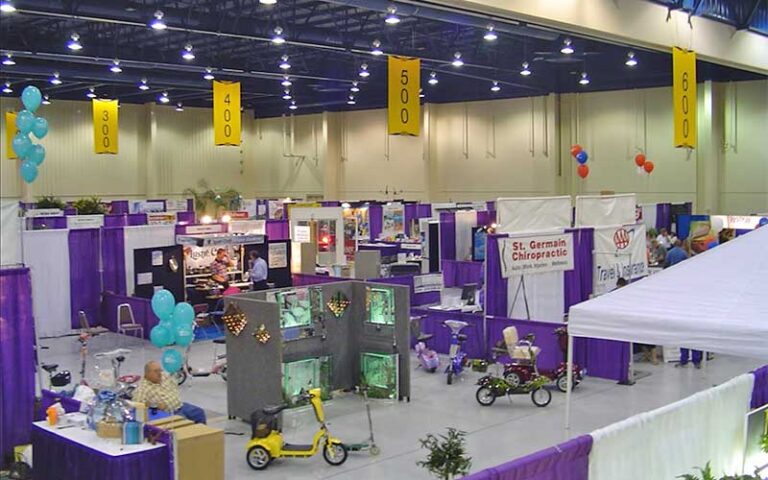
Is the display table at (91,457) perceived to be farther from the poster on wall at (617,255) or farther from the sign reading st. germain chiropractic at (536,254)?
the poster on wall at (617,255)

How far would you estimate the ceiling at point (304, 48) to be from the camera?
17.4 metres

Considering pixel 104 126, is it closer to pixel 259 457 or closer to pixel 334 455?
pixel 259 457

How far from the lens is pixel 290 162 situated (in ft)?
128

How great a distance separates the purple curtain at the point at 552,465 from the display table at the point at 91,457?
318 cm

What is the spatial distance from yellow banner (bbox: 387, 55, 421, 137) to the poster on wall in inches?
150

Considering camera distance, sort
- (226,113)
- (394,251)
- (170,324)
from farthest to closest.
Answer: (394,251)
(226,113)
(170,324)

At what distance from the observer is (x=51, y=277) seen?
16.8 m

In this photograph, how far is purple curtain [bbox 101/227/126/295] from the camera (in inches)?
690

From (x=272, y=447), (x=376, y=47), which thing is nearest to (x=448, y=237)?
(x=376, y=47)

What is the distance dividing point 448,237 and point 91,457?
54.3 ft

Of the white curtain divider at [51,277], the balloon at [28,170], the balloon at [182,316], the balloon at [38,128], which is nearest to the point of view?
the balloon at [182,316]

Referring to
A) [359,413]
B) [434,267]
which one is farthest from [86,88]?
[359,413]

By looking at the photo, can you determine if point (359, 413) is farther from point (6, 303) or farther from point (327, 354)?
point (6, 303)

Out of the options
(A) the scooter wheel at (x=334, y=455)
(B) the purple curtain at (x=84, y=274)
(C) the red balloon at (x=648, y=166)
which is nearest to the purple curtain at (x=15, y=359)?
(A) the scooter wheel at (x=334, y=455)
